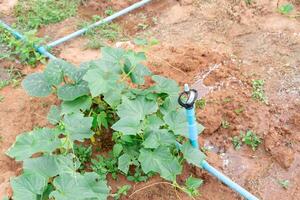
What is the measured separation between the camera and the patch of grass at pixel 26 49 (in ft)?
13.7

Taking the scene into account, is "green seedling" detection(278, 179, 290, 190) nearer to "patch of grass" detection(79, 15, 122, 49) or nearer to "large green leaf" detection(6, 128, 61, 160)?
"large green leaf" detection(6, 128, 61, 160)

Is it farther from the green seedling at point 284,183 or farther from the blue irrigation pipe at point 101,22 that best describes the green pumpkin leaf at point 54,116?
the green seedling at point 284,183

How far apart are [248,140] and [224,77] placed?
0.68 m

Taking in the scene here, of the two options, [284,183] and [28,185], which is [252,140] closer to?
[284,183]

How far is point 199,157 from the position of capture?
2.99 metres

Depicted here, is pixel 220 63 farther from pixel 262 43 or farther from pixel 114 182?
pixel 114 182

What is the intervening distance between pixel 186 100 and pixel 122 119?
0.44 m

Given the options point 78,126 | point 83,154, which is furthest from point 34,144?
point 83,154

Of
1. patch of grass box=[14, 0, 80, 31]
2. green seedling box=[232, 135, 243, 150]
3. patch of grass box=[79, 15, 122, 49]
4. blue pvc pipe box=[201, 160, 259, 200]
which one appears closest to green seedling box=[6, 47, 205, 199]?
blue pvc pipe box=[201, 160, 259, 200]

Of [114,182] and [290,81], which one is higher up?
[290,81]

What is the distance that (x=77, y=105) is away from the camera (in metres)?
3.29

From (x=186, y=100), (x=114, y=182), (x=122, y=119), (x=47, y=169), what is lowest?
(x=114, y=182)

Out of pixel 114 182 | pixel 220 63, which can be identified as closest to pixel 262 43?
pixel 220 63

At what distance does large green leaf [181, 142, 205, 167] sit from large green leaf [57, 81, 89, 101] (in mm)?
821
